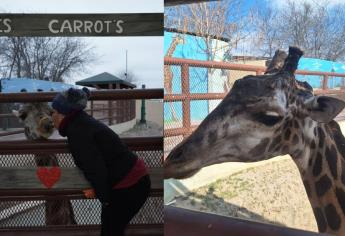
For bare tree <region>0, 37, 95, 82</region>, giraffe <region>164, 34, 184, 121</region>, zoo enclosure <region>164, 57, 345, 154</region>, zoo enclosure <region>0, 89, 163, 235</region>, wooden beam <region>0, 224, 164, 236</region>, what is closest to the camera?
zoo enclosure <region>164, 57, 345, 154</region>

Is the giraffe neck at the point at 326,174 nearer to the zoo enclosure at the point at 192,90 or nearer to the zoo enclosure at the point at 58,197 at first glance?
the zoo enclosure at the point at 192,90

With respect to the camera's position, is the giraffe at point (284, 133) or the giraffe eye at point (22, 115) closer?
the giraffe at point (284, 133)

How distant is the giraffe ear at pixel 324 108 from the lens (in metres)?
2.07

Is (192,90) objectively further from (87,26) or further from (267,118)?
(87,26)

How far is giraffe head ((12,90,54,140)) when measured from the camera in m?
3.67

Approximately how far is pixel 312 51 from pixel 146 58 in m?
1.21

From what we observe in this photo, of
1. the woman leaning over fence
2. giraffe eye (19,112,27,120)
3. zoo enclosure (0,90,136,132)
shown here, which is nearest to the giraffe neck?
the woman leaning over fence

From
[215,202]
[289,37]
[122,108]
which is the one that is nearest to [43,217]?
[122,108]

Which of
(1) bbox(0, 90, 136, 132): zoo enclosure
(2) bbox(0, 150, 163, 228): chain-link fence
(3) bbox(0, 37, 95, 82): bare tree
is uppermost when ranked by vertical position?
(3) bbox(0, 37, 95, 82): bare tree

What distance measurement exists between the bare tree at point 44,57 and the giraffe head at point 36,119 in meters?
0.37

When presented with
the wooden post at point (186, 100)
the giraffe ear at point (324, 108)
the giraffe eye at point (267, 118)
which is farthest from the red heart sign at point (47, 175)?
the giraffe ear at point (324, 108)

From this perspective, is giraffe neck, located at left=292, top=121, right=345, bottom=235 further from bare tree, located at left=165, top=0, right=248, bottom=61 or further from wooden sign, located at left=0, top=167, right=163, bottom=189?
wooden sign, located at left=0, top=167, right=163, bottom=189

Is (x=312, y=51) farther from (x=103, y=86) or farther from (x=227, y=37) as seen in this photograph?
(x=103, y=86)

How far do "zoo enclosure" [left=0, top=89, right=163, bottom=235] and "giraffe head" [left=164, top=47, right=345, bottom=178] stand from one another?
1.24 metres
